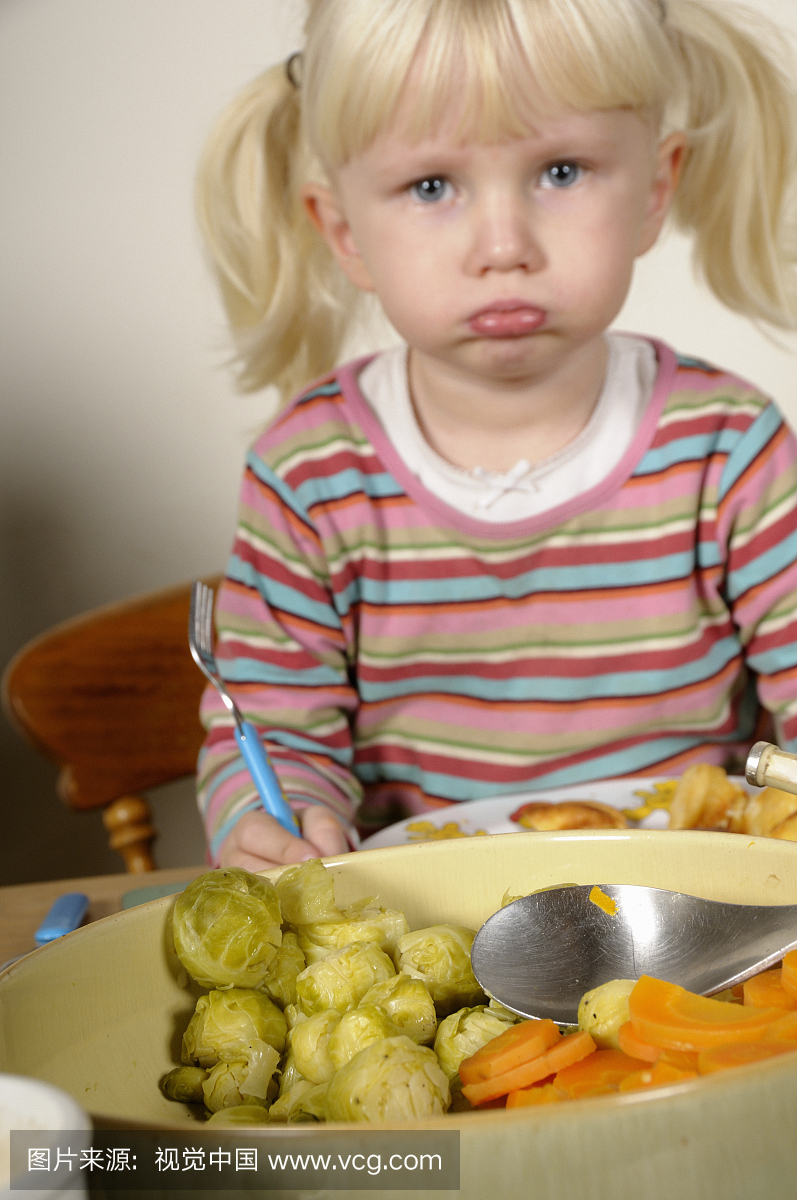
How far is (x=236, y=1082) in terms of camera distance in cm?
46

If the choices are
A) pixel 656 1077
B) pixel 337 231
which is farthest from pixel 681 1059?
pixel 337 231

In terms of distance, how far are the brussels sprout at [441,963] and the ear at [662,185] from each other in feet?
2.19

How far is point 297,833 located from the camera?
757mm

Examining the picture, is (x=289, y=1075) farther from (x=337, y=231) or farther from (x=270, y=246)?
(x=270, y=246)

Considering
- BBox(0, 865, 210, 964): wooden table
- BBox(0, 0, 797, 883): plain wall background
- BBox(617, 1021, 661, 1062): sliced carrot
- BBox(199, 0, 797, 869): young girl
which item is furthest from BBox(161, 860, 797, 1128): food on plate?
BBox(0, 0, 797, 883): plain wall background

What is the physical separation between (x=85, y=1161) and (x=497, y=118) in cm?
71

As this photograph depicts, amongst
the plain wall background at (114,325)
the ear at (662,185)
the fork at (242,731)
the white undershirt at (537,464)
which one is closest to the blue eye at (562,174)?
the ear at (662,185)

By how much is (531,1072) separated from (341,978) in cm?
10

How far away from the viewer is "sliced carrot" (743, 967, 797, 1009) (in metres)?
0.44

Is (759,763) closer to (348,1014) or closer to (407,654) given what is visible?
(348,1014)

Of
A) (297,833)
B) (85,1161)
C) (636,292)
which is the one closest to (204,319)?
(636,292)

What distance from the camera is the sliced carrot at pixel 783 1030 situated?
382 millimetres

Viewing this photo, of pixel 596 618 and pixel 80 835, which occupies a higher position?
pixel 596 618

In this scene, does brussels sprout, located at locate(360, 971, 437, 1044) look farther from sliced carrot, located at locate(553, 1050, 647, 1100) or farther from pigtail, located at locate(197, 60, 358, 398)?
pigtail, located at locate(197, 60, 358, 398)
